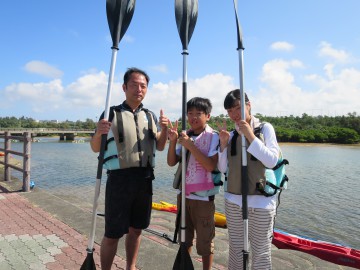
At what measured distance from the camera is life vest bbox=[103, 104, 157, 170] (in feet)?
9.31

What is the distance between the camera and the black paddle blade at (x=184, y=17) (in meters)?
3.41

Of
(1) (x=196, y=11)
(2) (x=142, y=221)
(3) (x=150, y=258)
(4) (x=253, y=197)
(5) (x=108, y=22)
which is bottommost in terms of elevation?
(3) (x=150, y=258)

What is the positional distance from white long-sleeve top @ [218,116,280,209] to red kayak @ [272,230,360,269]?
3533 millimetres

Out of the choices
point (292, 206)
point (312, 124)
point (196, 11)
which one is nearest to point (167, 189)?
point (292, 206)

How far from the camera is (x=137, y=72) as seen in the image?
2986 millimetres

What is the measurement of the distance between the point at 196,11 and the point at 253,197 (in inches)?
89.3

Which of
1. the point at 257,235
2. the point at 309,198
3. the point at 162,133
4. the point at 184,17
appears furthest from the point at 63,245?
the point at 309,198

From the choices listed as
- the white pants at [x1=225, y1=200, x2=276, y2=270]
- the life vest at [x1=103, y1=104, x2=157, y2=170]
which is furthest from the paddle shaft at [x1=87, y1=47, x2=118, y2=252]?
the white pants at [x1=225, y1=200, x2=276, y2=270]

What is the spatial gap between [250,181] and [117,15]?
2.26 metres

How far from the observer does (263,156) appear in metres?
2.51

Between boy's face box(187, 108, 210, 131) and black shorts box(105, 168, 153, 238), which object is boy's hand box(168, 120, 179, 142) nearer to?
boy's face box(187, 108, 210, 131)

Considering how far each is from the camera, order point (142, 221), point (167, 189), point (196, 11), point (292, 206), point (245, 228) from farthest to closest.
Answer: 1. point (167, 189)
2. point (292, 206)
3. point (196, 11)
4. point (142, 221)
5. point (245, 228)

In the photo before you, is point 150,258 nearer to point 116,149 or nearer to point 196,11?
point 116,149

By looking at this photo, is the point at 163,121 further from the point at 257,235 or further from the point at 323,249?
the point at 323,249
